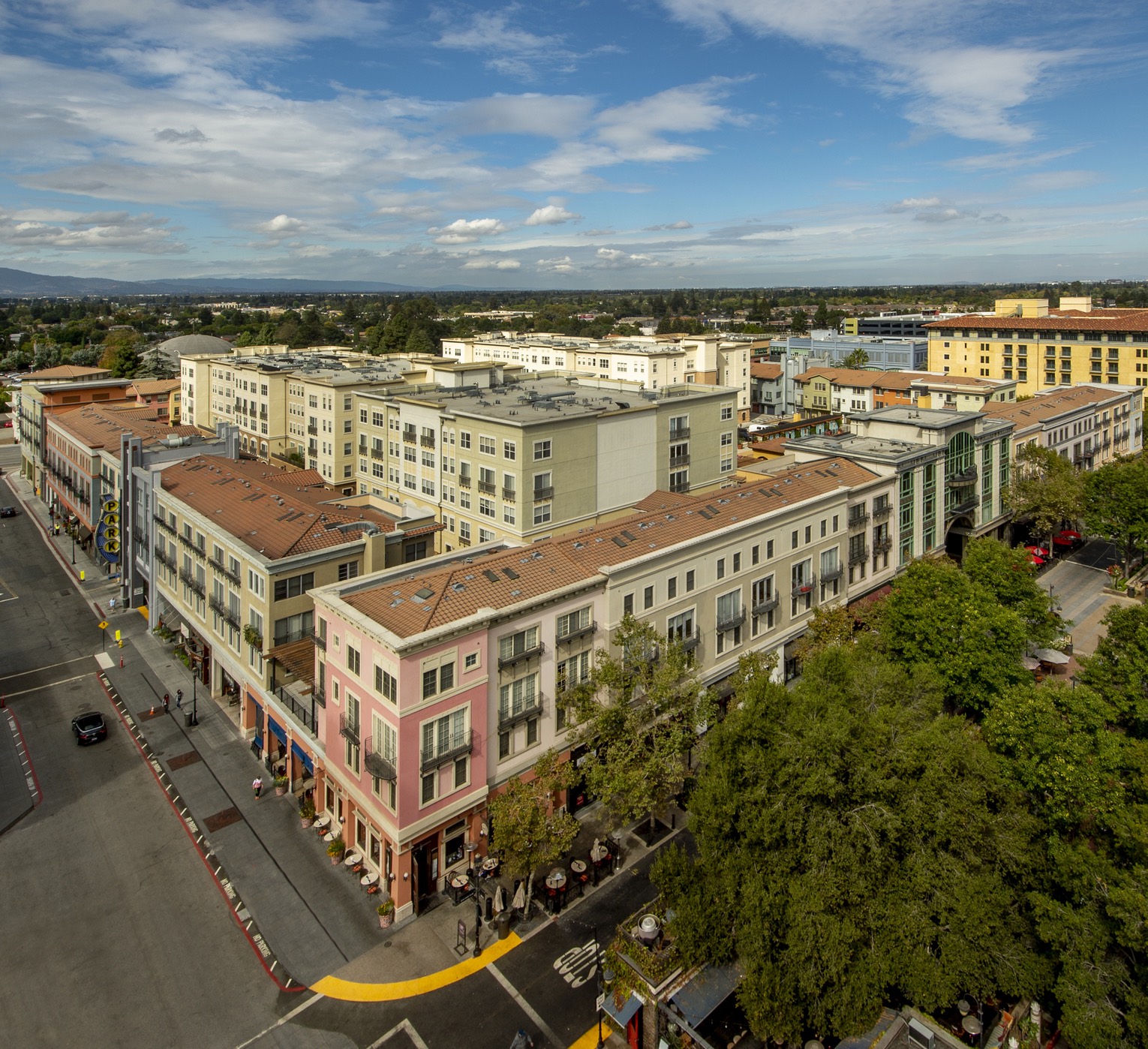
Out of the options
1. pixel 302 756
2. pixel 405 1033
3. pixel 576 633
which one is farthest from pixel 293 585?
pixel 405 1033

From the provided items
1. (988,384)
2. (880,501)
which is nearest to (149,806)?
(880,501)

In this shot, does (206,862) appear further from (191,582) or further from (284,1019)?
(191,582)

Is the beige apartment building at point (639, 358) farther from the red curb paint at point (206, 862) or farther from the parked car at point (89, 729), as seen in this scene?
the parked car at point (89, 729)

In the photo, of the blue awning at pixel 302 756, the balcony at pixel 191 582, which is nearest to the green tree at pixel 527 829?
the blue awning at pixel 302 756

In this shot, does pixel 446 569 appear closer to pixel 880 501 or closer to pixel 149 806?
pixel 149 806

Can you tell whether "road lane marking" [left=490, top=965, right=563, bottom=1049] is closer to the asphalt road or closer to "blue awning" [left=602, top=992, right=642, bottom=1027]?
"blue awning" [left=602, top=992, right=642, bottom=1027]
